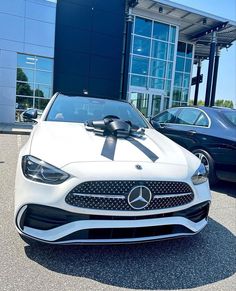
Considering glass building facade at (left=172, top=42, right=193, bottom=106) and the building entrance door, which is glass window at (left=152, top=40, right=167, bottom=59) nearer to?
the building entrance door

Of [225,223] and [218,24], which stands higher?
[218,24]

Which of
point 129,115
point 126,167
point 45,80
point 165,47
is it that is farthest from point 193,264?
point 165,47

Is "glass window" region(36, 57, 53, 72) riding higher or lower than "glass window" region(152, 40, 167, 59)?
lower

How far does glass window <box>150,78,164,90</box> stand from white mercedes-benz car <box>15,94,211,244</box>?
17.7 metres

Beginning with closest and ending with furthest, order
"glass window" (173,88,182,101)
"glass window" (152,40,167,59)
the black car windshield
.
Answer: the black car windshield, "glass window" (152,40,167,59), "glass window" (173,88,182,101)

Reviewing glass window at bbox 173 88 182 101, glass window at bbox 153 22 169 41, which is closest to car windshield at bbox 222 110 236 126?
glass window at bbox 153 22 169 41

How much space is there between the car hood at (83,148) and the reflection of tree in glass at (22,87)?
48.0 ft

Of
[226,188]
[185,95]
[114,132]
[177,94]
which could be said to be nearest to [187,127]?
[226,188]

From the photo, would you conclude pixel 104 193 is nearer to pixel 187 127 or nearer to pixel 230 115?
pixel 187 127

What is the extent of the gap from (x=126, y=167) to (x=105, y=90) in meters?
16.6

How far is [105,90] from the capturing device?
18703mm

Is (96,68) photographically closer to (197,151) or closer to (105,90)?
(105,90)

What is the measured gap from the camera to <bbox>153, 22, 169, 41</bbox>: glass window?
19.8 metres

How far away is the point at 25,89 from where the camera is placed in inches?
680
